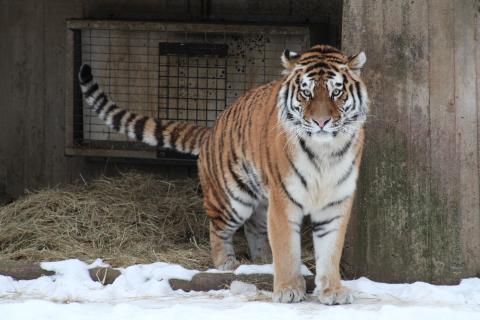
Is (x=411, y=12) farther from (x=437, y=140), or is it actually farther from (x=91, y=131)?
(x=91, y=131)

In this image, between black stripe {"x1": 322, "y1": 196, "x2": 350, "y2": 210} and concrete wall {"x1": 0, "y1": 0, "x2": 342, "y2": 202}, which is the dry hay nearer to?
concrete wall {"x1": 0, "y1": 0, "x2": 342, "y2": 202}

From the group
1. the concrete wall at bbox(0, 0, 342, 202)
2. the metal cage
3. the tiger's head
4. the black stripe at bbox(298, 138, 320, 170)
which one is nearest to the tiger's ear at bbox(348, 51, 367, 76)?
the tiger's head

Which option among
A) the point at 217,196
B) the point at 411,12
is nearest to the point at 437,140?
the point at 411,12

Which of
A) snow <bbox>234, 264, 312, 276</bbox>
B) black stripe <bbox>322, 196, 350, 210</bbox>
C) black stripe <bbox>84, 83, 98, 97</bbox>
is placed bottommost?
snow <bbox>234, 264, 312, 276</bbox>

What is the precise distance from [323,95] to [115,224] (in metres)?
2.09

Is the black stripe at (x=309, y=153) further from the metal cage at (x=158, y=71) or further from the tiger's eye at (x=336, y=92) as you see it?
the metal cage at (x=158, y=71)

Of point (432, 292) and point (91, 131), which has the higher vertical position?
point (91, 131)

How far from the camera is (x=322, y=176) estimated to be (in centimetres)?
498

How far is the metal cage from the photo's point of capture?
23.4ft

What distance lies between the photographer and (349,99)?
494 centimetres

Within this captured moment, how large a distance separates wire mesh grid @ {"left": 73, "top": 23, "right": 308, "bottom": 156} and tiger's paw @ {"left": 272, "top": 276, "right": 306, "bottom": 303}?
2.41 metres

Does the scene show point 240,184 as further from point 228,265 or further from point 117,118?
point 117,118

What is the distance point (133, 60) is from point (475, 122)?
284 cm

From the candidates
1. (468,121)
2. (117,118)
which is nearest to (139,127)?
(117,118)
